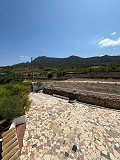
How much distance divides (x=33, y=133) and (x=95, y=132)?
361cm

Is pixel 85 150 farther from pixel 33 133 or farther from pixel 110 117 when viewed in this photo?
pixel 110 117

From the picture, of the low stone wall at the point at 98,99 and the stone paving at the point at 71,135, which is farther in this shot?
the low stone wall at the point at 98,99

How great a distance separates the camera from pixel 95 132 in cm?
991

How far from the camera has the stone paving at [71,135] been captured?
25.7 ft

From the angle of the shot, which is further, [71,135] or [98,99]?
[98,99]

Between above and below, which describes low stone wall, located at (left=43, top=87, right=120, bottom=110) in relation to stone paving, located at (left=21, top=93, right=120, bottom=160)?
above

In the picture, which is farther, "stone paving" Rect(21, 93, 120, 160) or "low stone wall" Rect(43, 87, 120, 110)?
"low stone wall" Rect(43, 87, 120, 110)

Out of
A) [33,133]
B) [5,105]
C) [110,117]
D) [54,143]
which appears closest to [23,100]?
[5,105]

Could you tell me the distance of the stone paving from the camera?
7840 millimetres

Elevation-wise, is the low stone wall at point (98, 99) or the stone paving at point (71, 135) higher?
the low stone wall at point (98, 99)

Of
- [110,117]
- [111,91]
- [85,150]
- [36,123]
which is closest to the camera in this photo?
[85,150]

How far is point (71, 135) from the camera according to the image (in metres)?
9.40

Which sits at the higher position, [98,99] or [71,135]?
[98,99]

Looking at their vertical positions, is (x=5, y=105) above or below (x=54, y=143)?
above
